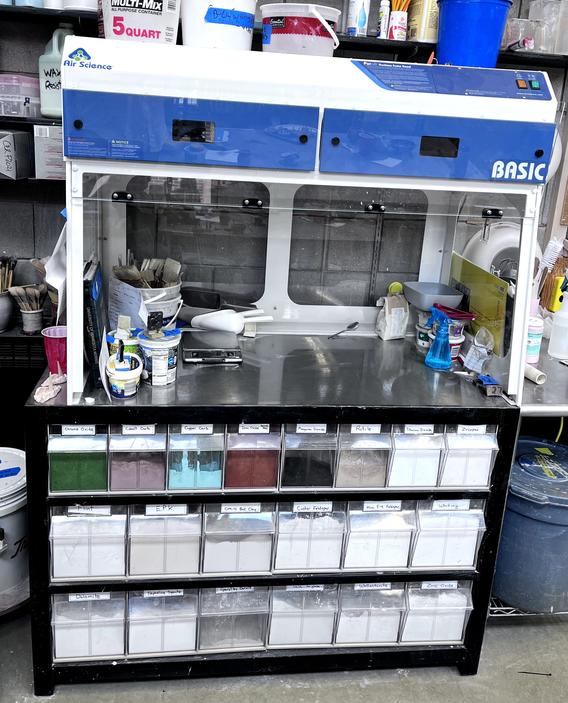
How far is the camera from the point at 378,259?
2951 mm

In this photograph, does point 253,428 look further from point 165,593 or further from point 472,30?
point 472,30

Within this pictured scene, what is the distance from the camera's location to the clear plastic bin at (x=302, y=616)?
7.70 ft

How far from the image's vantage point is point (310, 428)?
2.18 meters

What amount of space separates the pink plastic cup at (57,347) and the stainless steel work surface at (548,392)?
5.03 ft

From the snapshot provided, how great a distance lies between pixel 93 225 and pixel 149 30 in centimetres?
73

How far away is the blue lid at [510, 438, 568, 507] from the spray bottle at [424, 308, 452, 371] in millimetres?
504

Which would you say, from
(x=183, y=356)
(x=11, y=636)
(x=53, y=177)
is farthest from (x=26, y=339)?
(x=11, y=636)

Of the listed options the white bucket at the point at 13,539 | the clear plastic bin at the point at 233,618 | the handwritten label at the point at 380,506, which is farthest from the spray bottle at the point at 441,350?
the white bucket at the point at 13,539

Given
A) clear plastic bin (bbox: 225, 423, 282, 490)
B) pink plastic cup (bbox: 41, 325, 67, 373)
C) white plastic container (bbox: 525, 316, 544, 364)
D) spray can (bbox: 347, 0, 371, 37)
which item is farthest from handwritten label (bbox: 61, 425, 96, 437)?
spray can (bbox: 347, 0, 371, 37)

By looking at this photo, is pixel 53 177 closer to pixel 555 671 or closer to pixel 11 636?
pixel 11 636

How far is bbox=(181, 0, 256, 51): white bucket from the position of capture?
2039 millimetres

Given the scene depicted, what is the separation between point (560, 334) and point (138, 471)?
70.3 inches

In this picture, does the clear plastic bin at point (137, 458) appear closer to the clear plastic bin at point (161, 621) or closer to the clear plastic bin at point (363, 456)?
the clear plastic bin at point (161, 621)

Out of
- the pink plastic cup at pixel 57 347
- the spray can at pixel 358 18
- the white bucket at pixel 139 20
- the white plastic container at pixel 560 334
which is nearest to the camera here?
the white bucket at pixel 139 20
